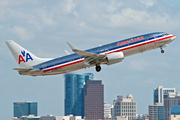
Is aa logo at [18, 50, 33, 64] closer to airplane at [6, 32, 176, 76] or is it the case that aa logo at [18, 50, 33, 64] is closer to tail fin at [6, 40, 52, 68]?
tail fin at [6, 40, 52, 68]

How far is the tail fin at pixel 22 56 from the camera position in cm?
9750

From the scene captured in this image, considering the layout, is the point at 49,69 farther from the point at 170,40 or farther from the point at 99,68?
the point at 170,40

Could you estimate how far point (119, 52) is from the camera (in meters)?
92.7

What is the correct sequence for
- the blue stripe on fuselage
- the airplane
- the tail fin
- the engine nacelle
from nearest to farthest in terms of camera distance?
1. the engine nacelle
2. the airplane
3. the blue stripe on fuselage
4. the tail fin

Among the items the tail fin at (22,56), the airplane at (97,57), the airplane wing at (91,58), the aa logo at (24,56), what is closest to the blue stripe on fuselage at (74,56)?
the airplane at (97,57)

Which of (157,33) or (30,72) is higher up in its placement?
(157,33)

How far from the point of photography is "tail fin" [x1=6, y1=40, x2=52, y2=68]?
97.5m

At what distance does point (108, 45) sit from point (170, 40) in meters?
14.7

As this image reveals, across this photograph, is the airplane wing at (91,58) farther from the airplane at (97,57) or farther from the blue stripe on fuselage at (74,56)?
the blue stripe on fuselage at (74,56)

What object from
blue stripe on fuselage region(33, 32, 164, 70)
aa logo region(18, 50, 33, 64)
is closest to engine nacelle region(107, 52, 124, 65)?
blue stripe on fuselage region(33, 32, 164, 70)

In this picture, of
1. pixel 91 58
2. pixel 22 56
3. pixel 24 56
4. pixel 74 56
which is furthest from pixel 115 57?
pixel 22 56

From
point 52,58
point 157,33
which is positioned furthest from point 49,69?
point 157,33

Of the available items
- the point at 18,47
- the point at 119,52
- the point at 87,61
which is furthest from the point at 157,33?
the point at 18,47

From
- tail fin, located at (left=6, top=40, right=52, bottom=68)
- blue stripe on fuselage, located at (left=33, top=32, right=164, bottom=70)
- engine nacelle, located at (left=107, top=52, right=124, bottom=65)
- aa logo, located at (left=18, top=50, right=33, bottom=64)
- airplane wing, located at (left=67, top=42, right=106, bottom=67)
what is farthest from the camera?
aa logo, located at (left=18, top=50, right=33, bottom=64)
